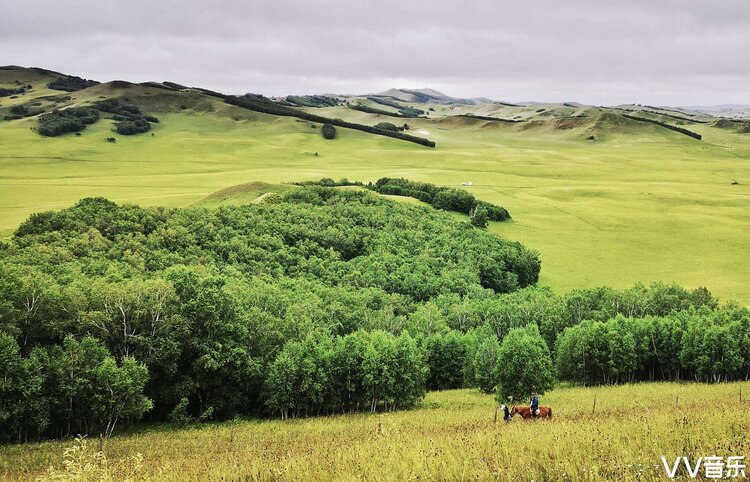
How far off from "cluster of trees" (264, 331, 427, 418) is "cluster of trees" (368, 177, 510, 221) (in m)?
82.0

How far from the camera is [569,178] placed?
7643 inches

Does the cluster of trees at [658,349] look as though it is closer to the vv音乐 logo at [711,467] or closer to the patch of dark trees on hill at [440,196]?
the vv音乐 logo at [711,467]

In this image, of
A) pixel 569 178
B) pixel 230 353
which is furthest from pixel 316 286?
pixel 569 178

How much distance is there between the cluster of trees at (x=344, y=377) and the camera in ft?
142

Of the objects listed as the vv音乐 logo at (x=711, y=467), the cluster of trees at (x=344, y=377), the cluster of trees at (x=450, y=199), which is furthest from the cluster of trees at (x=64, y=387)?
the cluster of trees at (x=450, y=199)

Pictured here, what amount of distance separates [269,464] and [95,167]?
207 meters

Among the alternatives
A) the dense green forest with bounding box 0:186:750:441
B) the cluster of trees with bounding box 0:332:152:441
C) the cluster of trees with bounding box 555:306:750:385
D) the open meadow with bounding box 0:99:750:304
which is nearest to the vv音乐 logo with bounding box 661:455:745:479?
the dense green forest with bounding box 0:186:750:441

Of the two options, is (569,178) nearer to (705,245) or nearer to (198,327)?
(705,245)

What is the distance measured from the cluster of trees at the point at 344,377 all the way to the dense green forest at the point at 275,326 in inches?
6.5

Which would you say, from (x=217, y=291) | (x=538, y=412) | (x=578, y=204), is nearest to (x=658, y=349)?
(x=538, y=412)

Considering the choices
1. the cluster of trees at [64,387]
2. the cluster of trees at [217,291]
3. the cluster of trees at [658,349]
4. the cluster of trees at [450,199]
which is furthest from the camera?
the cluster of trees at [450,199]

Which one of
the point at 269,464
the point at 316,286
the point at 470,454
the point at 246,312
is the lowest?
the point at 316,286

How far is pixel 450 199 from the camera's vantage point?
5438 inches

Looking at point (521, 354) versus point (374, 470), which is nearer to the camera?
point (374, 470)
